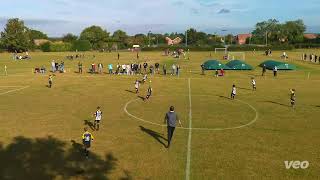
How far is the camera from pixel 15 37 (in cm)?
12781

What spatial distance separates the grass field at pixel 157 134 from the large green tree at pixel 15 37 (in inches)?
3676

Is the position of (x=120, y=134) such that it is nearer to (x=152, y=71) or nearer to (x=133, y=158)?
(x=133, y=158)

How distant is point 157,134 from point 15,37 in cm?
11747

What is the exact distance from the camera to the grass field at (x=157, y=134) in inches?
662

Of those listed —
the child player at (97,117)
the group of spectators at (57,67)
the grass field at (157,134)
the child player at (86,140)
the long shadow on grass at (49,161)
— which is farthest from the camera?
the group of spectators at (57,67)

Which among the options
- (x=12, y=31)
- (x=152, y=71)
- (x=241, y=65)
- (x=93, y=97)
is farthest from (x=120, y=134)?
(x=12, y=31)

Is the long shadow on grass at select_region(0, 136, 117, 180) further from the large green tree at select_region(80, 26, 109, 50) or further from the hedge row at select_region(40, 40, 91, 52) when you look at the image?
the large green tree at select_region(80, 26, 109, 50)

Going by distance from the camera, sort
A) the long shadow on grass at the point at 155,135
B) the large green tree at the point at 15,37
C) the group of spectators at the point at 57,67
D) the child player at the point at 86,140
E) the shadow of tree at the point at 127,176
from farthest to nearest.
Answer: the large green tree at the point at 15,37, the group of spectators at the point at 57,67, the long shadow on grass at the point at 155,135, the child player at the point at 86,140, the shadow of tree at the point at 127,176

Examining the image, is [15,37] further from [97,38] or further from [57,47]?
[97,38]

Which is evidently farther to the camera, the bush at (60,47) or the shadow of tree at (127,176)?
the bush at (60,47)

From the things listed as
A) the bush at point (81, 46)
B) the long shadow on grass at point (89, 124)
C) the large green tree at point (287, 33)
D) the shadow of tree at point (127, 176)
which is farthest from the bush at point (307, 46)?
the shadow of tree at point (127, 176)

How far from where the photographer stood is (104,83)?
149 ft

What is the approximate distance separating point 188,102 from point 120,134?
11575 millimetres

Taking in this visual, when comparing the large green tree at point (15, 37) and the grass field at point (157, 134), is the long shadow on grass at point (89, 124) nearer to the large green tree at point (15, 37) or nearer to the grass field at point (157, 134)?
the grass field at point (157, 134)
